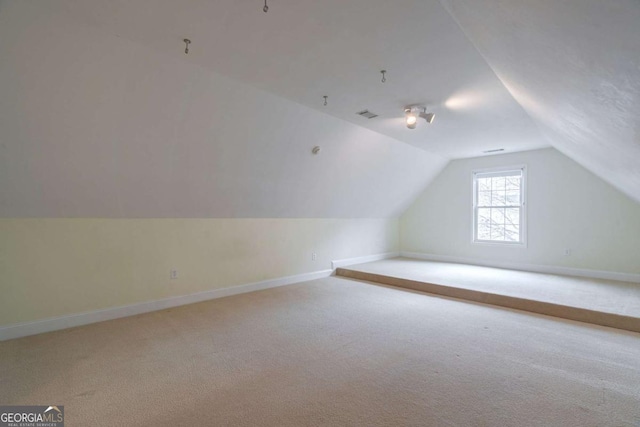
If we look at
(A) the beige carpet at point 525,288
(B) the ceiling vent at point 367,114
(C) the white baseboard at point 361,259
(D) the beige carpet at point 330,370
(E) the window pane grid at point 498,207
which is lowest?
(D) the beige carpet at point 330,370

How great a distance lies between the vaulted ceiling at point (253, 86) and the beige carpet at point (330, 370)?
4.75 feet

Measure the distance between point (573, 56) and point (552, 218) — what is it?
462cm

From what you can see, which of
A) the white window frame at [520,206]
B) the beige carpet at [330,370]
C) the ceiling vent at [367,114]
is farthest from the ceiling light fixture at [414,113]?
the white window frame at [520,206]

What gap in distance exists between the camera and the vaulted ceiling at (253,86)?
1.68 metres

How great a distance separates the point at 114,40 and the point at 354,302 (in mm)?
3538

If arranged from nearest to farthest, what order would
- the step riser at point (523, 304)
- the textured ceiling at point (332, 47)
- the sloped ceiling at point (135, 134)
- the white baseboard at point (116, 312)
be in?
the textured ceiling at point (332, 47), the sloped ceiling at point (135, 134), the white baseboard at point (116, 312), the step riser at point (523, 304)

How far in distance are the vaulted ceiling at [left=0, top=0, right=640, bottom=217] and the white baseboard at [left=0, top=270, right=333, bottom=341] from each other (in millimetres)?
1028

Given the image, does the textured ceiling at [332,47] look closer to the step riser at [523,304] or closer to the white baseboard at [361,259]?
the step riser at [523,304]

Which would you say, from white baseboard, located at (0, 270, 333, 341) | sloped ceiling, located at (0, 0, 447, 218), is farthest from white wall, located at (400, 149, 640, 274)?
white baseboard, located at (0, 270, 333, 341)

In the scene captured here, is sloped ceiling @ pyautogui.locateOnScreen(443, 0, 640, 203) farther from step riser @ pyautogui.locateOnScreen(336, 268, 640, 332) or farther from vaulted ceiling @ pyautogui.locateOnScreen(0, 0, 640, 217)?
step riser @ pyautogui.locateOnScreen(336, 268, 640, 332)

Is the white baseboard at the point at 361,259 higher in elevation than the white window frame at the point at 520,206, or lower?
lower

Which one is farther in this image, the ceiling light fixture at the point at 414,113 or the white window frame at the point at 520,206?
the white window frame at the point at 520,206

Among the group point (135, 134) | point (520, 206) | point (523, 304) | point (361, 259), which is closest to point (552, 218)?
point (520, 206)

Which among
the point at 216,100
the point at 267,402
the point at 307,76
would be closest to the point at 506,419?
the point at 267,402
